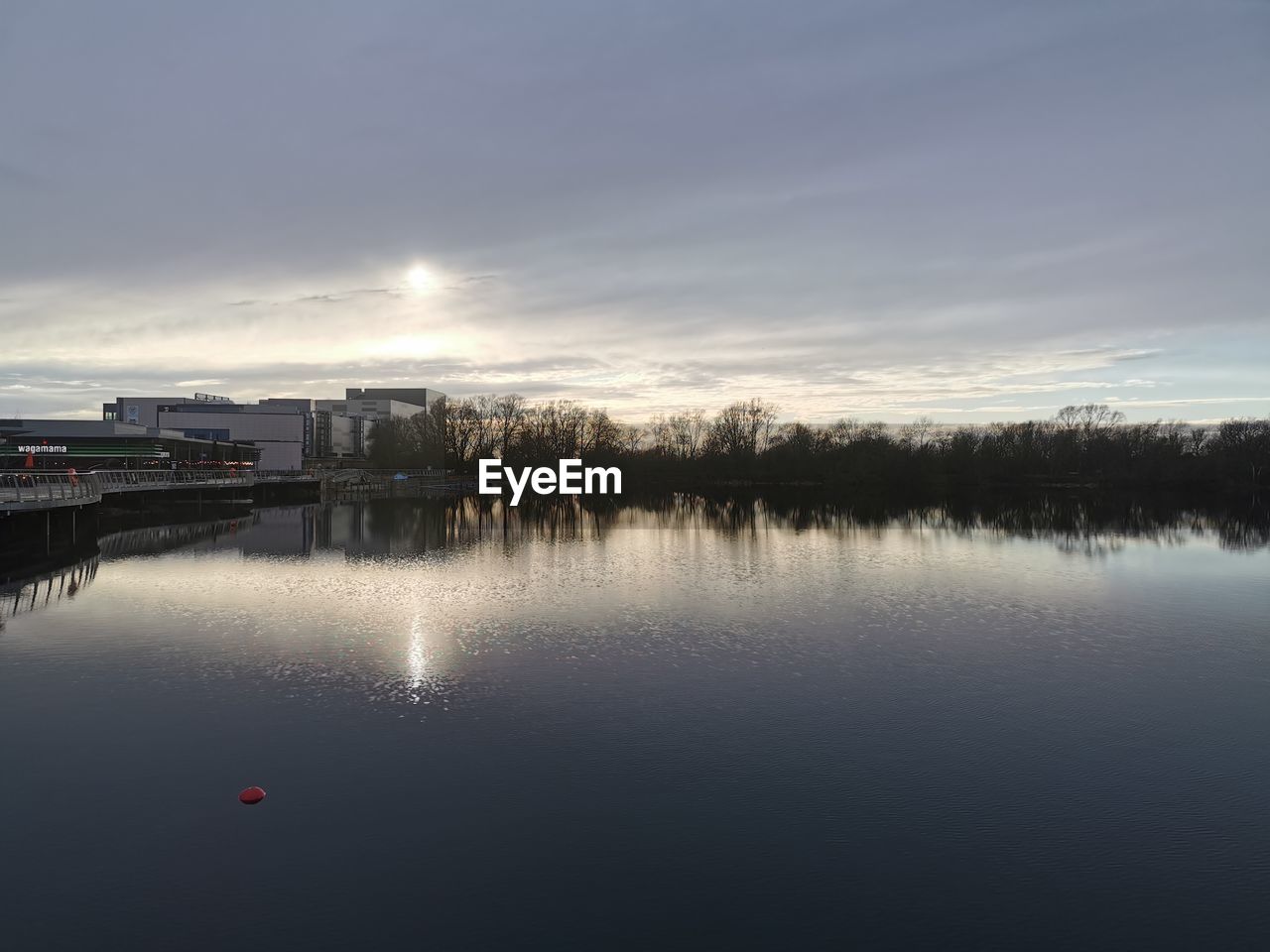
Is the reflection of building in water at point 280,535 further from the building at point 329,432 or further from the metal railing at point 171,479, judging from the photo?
the building at point 329,432

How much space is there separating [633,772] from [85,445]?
7461 cm

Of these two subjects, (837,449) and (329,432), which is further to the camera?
(329,432)

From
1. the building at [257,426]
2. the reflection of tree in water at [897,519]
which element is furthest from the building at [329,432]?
the reflection of tree in water at [897,519]

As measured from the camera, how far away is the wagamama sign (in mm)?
89250

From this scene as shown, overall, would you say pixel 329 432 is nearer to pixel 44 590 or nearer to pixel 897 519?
pixel 897 519

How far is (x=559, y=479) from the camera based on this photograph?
314 ft

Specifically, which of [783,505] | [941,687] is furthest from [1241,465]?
[941,687]

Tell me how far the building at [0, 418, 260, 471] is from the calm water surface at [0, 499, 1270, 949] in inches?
2216

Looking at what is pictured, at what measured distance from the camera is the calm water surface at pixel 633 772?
6504 millimetres

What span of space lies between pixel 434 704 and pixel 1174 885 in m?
8.24

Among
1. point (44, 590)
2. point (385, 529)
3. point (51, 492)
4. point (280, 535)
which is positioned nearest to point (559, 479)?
point (385, 529)

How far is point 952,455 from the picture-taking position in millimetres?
97188

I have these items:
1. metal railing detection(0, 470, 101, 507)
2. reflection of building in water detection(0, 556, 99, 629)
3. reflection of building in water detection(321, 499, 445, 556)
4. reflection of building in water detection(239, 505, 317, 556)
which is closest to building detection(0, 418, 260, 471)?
reflection of building in water detection(239, 505, 317, 556)

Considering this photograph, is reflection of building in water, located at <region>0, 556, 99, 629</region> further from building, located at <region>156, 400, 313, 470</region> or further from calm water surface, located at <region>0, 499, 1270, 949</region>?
building, located at <region>156, 400, 313, 470</region>
